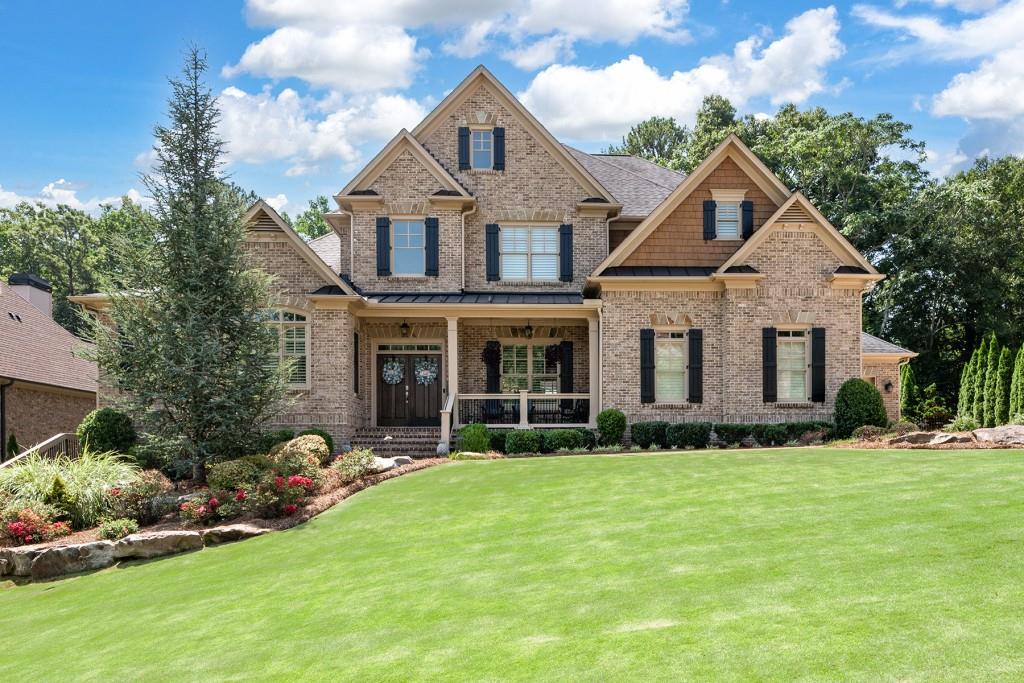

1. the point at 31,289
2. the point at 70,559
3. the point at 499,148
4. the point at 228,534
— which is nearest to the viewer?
the point at 70,559

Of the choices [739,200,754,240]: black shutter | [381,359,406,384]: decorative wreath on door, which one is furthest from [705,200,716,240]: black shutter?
[381,359,406,384]: decorative wreath on door

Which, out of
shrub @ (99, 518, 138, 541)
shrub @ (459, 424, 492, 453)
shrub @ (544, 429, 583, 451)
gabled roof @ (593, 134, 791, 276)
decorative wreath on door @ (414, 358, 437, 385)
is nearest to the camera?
shrub @ (99, 518, 138, 541)

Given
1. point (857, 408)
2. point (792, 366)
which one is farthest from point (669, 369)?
point (857, 408)

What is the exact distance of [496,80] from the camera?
2353 centimetres

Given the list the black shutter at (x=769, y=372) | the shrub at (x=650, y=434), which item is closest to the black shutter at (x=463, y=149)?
the shrub at (x=650, y=434)

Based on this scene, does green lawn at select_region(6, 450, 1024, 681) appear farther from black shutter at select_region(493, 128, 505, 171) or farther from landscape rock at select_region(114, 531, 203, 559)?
black shutter at select_region(493, 128, 505, 171)

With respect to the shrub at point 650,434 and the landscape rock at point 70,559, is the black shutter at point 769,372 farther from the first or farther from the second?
the landscape rock at point 70,559

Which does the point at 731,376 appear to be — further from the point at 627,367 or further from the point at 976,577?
the point at 976,577

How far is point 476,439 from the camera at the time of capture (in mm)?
19750

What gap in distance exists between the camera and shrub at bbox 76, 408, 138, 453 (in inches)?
721

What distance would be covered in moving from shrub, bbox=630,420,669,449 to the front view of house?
91cm

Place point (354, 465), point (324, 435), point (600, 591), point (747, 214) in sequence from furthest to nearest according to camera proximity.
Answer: point (747, 214), point (324, 435), point (354, 465), point (600, 591)

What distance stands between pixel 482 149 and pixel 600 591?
18371 millimetres

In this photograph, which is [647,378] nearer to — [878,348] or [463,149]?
[463,149]
